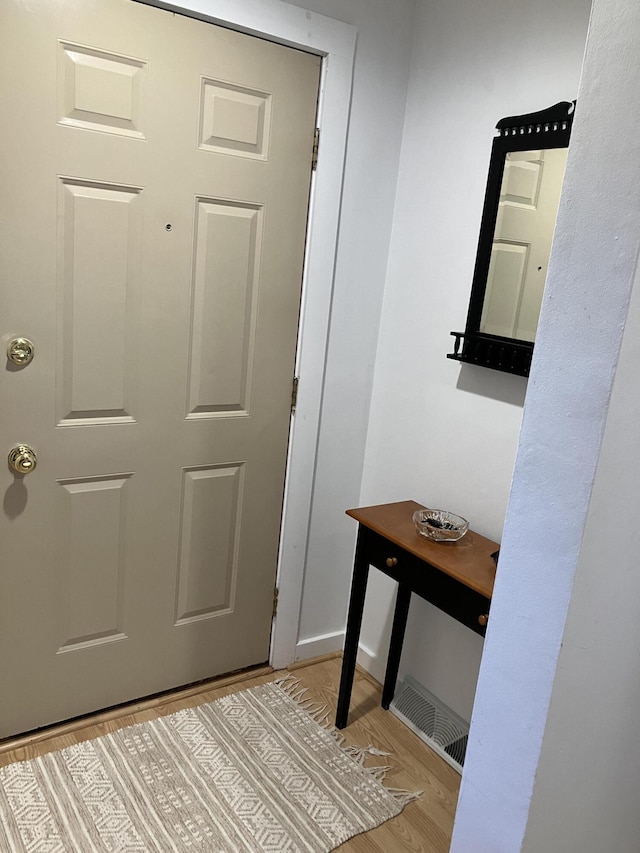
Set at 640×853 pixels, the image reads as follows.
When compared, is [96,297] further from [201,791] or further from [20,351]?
[201,791]

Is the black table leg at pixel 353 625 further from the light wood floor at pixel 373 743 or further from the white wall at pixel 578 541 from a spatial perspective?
the white wall at pixel 578 541

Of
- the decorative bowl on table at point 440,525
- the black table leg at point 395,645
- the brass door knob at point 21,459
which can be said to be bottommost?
the black table leg at point 395,645

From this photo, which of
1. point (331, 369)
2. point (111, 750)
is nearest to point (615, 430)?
point (331, 369)

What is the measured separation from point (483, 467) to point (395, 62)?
127 centimetres

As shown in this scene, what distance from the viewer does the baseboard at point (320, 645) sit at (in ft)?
8.35

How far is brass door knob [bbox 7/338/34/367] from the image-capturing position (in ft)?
5.86

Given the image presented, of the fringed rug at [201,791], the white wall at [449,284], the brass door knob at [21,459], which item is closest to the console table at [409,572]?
the white wall at [449,284]

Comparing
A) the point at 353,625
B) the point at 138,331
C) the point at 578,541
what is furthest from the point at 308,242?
the point at 578,541

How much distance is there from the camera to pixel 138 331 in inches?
77.0

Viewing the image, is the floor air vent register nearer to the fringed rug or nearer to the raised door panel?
the fringed rug

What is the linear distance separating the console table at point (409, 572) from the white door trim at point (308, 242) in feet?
1.08

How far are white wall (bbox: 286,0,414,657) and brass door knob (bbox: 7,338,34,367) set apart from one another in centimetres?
92

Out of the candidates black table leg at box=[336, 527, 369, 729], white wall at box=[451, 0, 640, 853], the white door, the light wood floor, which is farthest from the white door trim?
white wall at box=[451, 0, 640, 853]

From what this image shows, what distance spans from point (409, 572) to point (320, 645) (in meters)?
0.78
